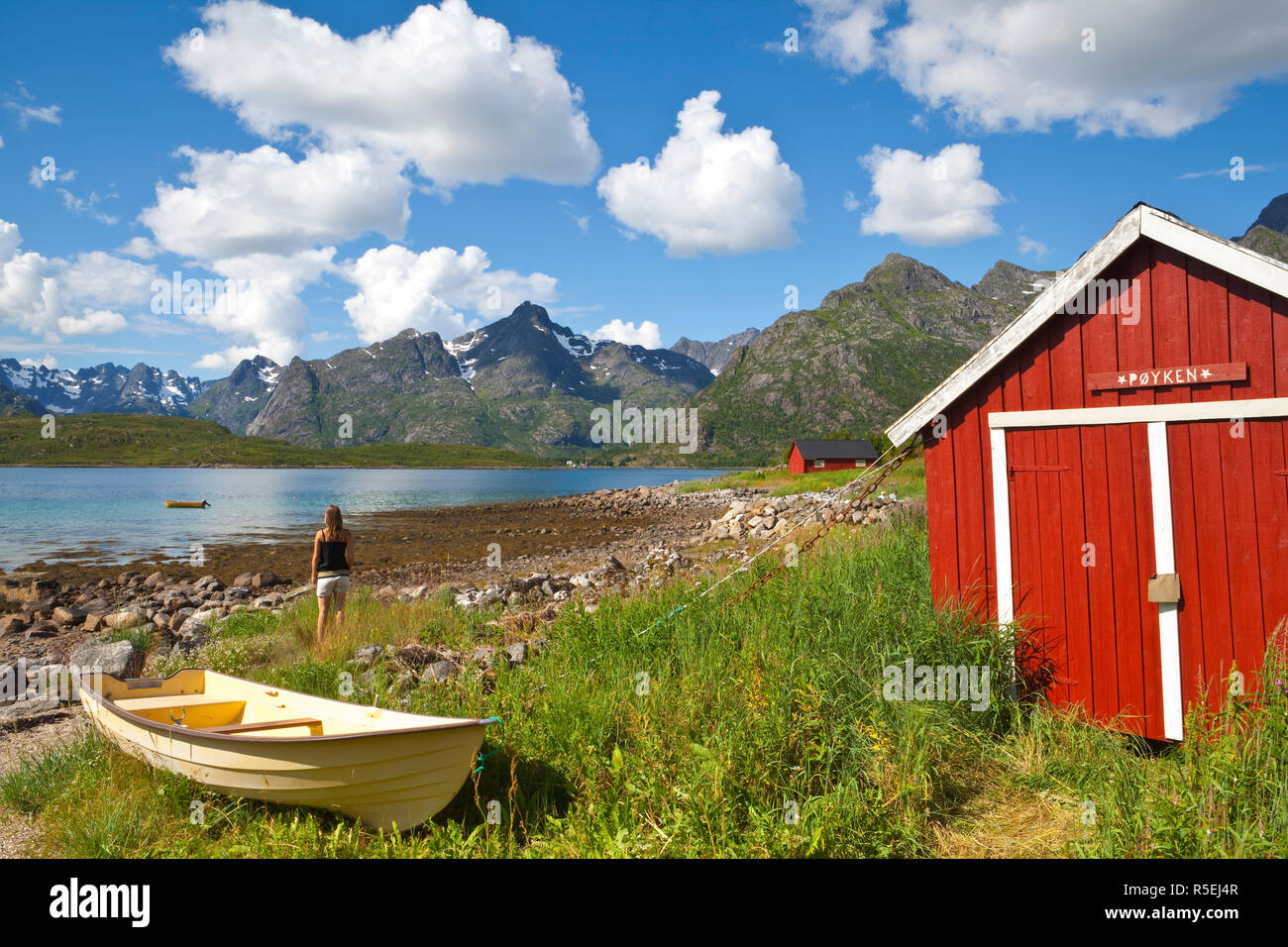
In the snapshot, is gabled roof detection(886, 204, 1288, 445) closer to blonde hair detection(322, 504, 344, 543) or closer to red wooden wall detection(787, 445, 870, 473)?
blonde hair detection(322, 504, 344, 543)

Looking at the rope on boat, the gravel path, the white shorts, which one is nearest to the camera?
the rope on boat

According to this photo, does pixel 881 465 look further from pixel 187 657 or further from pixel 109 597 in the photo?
pixel 109 597

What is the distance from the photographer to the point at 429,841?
4.86 meters

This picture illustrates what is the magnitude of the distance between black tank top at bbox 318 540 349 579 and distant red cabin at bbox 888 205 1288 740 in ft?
29.3

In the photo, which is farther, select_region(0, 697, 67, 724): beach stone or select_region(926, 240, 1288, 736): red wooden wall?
select_region(0, 697, 67, 724): beach stone

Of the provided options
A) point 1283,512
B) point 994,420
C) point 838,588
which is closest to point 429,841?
point 838,588

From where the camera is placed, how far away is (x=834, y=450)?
2373 inches

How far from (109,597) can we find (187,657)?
1211 centimetres

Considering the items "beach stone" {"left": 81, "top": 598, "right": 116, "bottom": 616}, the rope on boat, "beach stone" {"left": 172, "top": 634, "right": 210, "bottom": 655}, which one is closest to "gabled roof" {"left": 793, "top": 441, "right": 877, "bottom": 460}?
"beach stone" {"left": 81, "top": 598, "right": 116, "bottom": 616}

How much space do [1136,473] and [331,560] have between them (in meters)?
10.7

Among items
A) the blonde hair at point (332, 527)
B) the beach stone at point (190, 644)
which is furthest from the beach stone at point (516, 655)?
the beach stone at point (190, 644)

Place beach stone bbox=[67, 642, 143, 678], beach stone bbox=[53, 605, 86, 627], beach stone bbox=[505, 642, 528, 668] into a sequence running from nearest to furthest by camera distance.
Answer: beach stone bbox=[505, 642, 528, 668], beach stone bbox=[67, 642, 143, 678], beach stone bbox=[53, 605, 86, 627]

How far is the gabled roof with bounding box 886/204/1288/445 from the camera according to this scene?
564cm

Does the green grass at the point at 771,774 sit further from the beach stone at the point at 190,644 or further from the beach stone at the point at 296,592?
the beach stone at the point at 296,592
